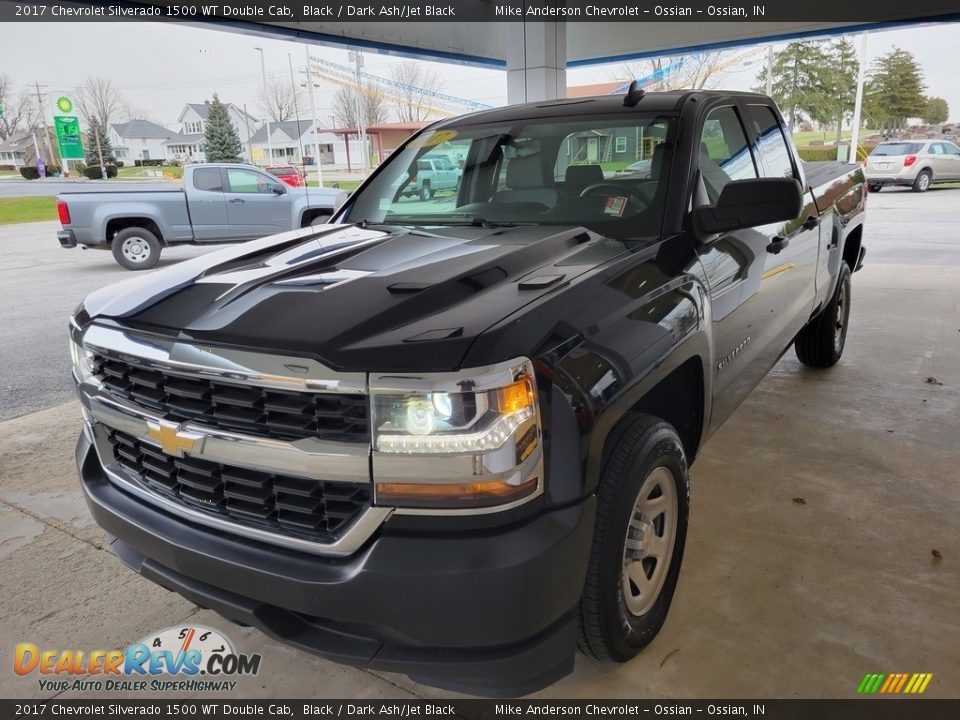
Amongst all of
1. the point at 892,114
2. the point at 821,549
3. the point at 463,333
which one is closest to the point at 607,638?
the point at 463,333

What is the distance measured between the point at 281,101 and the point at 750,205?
1714 centimetres

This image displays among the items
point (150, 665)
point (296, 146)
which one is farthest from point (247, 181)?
point (150, 665)

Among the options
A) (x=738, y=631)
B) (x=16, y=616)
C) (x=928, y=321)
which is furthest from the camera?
(x=928, y=321)

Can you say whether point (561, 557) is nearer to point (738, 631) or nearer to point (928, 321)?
point (738, 631)

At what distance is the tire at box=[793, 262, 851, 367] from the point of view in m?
4.72

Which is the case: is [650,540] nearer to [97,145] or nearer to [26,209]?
[97,145]

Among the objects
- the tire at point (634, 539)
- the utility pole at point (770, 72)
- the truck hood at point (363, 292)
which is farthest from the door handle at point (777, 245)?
the utility pole at point (770, 72)

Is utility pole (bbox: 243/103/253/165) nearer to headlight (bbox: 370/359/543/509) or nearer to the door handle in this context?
the door handle

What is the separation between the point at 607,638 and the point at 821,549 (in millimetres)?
1297

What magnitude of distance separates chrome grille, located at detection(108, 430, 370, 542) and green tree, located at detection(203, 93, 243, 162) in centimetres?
1615

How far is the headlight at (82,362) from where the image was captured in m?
2.04

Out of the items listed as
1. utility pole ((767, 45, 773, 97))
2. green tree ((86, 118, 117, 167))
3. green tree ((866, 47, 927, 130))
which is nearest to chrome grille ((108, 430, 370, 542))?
green tree ((86, 118, 117, 167))

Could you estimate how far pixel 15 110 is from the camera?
37.6 ft

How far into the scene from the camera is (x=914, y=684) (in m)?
2.04
